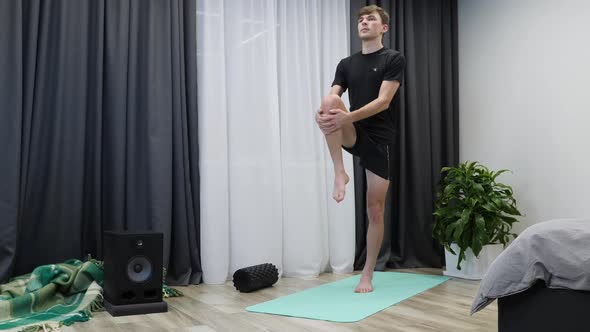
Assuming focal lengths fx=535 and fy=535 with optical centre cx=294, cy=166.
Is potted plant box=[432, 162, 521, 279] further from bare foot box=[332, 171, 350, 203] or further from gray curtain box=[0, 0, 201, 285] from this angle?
gray curtain box=[0, 0, 201, 285]

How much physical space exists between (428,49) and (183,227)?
94.5 inches

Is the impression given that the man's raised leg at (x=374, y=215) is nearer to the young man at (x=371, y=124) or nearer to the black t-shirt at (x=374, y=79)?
the young man at (x=371, y=124)

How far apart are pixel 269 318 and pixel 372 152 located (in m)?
1.14

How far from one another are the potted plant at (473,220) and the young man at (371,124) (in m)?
0.70

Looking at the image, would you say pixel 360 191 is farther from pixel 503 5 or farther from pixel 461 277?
pixel 503 5

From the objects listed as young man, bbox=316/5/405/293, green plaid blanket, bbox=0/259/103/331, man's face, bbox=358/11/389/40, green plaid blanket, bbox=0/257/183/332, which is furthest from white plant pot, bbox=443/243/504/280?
green plaid blanket, bbox=0/259/103/331

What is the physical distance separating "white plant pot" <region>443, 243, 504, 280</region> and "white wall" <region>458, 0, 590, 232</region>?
1.43 ft

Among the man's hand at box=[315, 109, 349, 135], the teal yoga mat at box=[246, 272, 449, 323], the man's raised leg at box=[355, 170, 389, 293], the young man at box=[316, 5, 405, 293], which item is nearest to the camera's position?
the teal yoga mat at box=[246, 272, 449, 323]

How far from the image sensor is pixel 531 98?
380 centimetres

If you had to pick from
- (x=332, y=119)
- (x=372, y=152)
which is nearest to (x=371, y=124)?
(x=372, y=152)

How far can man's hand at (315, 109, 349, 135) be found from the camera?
2795 mm

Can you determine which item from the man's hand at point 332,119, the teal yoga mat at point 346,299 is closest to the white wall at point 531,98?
the teal yoga mat at point 346,299

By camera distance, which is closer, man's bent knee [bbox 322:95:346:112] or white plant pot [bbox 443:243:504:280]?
man's bent knee [bbox 322:95:346:112]

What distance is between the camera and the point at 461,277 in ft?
11.6
